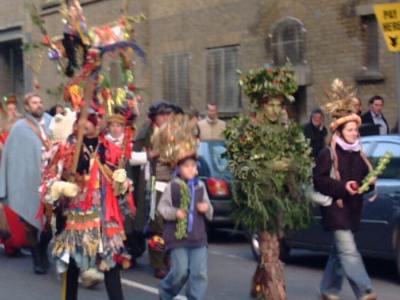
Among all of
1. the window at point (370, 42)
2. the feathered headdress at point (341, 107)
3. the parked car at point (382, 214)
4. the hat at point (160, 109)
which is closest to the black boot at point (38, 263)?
the hat at point (160, 109)

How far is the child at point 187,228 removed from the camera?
364 inches

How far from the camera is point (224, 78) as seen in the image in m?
24.5

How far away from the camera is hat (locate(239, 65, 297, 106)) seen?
10.1 meters

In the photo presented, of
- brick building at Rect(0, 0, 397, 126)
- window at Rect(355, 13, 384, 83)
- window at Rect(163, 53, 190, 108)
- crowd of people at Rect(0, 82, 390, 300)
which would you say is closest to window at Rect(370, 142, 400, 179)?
crowd of people at Rect(0, 82, 390, 300)

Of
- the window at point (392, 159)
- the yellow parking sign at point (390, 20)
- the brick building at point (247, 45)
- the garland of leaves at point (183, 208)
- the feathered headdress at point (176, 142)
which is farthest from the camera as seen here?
the brick building at point (247, 45)

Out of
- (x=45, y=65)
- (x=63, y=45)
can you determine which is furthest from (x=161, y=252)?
(x=45, y=65)

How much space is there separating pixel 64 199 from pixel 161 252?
10.0 ft

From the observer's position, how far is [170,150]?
944cm

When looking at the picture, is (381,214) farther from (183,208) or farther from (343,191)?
(183,208)

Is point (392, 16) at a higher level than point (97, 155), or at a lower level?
higher

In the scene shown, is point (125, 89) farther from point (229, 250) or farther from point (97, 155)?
point (229, 250)

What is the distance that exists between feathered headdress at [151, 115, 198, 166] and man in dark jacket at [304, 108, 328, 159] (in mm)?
8587

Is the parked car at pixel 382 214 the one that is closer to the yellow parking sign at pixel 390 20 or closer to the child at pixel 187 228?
the yellow parking sign at pixel 390 20

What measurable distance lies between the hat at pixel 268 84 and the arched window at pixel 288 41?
36.3ft
